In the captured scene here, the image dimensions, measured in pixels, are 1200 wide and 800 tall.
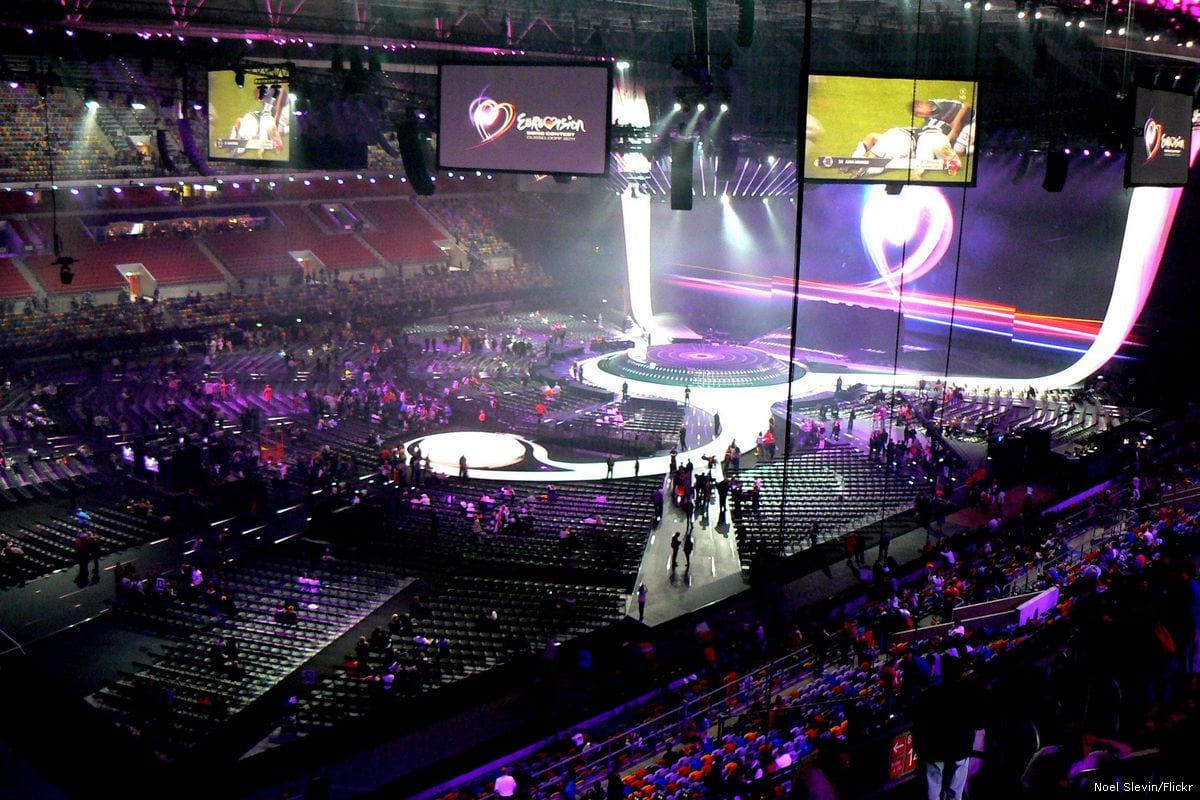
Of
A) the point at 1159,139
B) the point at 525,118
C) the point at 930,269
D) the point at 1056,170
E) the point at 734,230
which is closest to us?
the point at 525,118

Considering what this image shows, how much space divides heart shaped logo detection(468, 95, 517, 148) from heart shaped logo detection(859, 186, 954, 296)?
17.2 metres

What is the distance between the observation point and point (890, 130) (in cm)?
920

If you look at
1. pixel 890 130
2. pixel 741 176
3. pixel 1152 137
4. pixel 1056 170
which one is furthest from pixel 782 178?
pixel 890 130

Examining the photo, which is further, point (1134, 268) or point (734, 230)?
point (734, 230)

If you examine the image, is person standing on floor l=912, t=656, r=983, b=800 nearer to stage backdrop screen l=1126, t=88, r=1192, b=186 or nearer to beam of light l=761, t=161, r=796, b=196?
stage backdrop screen l=1126, t=88, r=1192, b=186

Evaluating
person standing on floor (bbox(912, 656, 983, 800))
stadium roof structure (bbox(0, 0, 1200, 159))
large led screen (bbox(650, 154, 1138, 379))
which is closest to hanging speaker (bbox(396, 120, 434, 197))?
stadium roof structure (bbox(0, 0, 1200, 159))

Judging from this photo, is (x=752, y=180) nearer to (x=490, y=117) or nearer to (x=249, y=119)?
(x=249, y=119)

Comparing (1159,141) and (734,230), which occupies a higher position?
(1159,141)

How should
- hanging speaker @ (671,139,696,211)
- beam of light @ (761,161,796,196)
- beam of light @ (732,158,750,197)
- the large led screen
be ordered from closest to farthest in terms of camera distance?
hanging speaker @ (671,139,696,211), the large led screen, beam of light @ (761,161,796,196), beam of light @ (732,158,750,197)

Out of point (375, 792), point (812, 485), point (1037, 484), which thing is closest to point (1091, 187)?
point (1037, 484)

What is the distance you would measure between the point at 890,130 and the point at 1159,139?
3250mm

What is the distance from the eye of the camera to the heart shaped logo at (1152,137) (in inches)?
398

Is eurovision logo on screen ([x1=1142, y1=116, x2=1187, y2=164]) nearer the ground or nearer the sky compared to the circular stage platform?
nearer the sky

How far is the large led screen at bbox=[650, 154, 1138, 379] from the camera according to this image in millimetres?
23750
